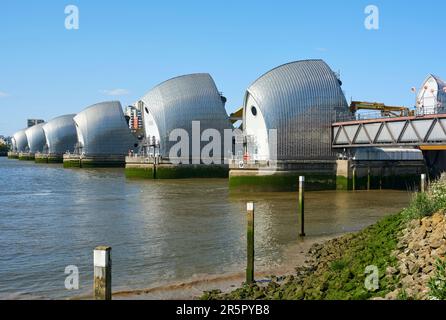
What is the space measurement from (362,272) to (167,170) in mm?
47898

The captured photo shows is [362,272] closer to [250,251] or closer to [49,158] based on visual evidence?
[250,251]

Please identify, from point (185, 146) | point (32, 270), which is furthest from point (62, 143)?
point (32, 270)

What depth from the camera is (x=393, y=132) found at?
3866 cm

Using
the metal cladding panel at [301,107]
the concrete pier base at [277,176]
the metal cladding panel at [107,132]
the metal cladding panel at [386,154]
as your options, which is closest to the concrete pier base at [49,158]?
the metal cladding panel at [107,132]

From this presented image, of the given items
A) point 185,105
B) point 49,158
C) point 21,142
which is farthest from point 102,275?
point 21,142

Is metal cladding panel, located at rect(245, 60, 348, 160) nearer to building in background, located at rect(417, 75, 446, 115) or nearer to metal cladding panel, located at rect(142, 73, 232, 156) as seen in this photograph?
metal cladding panel, located at rect(142, 73, 232, 156)

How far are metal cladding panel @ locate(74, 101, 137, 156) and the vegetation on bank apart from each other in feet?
252

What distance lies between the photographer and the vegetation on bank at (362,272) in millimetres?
8664

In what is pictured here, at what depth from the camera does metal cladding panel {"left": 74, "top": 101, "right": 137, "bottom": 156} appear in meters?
89.1

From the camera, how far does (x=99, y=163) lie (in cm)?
8906

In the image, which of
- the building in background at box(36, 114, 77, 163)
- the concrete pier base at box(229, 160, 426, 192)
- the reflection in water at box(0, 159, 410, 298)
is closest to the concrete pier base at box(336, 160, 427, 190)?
the concrete pier base at box(229, 160, 426, 192)

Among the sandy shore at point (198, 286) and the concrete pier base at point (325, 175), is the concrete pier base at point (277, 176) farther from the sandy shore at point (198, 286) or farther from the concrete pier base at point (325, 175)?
the sandy shore at point (198, 286)

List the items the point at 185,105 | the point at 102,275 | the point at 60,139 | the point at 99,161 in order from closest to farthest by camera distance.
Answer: the point at 102,275 → the point at 185,105 → the point at 99,161 → the point at 60,139
